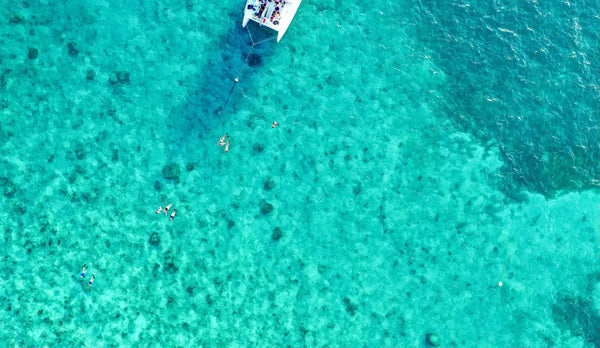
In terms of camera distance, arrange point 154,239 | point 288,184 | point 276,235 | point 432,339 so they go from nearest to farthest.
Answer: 1. point 154,239
2. point 432,339
3. point 276,235
4. point 288,184

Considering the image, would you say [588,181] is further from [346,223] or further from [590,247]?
[346,223]

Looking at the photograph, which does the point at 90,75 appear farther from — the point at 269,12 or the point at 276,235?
the point at 276,235

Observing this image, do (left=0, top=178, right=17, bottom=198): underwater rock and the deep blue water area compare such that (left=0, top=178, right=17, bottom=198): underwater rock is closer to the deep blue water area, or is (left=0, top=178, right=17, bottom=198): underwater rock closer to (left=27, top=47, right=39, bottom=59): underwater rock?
(left=27, top=47, right=39, bottom=59): underwater rock

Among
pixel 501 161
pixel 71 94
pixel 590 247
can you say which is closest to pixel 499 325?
pixel 590 247

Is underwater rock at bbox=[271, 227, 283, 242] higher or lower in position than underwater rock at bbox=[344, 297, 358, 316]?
higher

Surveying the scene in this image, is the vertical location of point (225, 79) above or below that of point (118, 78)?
above

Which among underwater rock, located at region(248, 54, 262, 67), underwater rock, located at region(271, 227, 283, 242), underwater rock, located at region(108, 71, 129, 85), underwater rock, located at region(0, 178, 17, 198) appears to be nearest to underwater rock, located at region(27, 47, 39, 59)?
underwater rock, located at region(108, 71, 129, 85)

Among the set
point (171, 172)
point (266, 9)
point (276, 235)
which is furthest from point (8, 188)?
point (266, 9)
